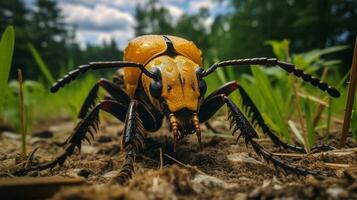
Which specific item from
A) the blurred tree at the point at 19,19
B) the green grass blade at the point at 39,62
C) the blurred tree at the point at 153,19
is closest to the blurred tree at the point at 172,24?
the blurred tree at the point at 153,19

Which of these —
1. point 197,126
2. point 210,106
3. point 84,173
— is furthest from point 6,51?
point 210,106

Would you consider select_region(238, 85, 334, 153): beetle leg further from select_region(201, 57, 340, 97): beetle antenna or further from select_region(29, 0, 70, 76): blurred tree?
select_region(29, 0, 70, 76): blurred tree

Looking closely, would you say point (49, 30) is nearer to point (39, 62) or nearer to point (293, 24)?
point (293, 24)

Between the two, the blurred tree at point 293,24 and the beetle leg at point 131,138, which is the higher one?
the blurred tree at point 293,24

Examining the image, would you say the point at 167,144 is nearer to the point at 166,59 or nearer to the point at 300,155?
the point at 166,59

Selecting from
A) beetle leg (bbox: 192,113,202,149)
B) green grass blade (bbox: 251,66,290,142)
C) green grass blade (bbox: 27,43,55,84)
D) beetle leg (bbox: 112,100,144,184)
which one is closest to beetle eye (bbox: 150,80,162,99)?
beetle leg (bbox: 112,100,144,184)

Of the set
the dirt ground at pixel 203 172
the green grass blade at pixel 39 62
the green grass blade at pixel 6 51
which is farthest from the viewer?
the green grass blade at pixel 39 62

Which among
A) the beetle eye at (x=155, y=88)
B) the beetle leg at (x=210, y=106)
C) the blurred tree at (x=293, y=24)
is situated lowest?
the beetle leg at (x=210, y=106)

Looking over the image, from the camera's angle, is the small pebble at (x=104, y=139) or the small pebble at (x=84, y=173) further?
the small pebble at (x=104, y=139)

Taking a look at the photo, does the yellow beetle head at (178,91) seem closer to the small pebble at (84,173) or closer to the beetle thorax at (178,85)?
the beetle thorax at (178,85)
